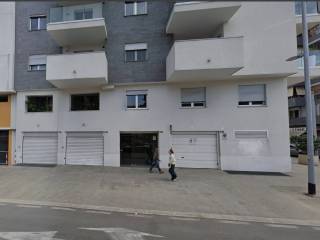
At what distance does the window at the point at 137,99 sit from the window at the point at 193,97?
238 centimetres

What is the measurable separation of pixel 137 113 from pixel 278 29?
952 centimetres

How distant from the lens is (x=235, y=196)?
925 centimetres

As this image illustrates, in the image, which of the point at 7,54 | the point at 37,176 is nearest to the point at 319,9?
the point at 37,176

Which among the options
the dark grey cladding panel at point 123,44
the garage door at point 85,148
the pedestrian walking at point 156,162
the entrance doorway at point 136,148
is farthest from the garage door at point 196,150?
the garage door at point 85,148

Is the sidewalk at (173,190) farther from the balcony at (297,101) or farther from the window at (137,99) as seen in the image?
the balcony at (297,101)

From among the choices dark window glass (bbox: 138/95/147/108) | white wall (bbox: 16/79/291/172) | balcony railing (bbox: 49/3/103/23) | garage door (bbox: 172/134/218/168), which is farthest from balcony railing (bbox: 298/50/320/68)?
balcony railing (bbox: 49/3/103/23)

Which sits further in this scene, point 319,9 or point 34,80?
point 34,80

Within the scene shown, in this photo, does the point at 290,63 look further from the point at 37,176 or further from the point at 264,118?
the point at 37,176

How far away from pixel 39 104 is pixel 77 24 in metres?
5.96

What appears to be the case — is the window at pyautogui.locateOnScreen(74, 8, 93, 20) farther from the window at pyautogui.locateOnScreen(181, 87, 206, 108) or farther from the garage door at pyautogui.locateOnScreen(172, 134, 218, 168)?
the garage door at pyautogui.locateOnScreen(172, 134, 218, 168)

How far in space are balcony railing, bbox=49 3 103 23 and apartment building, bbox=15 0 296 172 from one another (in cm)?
6

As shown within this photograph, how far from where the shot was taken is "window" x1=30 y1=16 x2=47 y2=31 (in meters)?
17.0

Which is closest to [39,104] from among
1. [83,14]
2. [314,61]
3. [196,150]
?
[83,14]

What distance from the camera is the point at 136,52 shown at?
15.8 m
